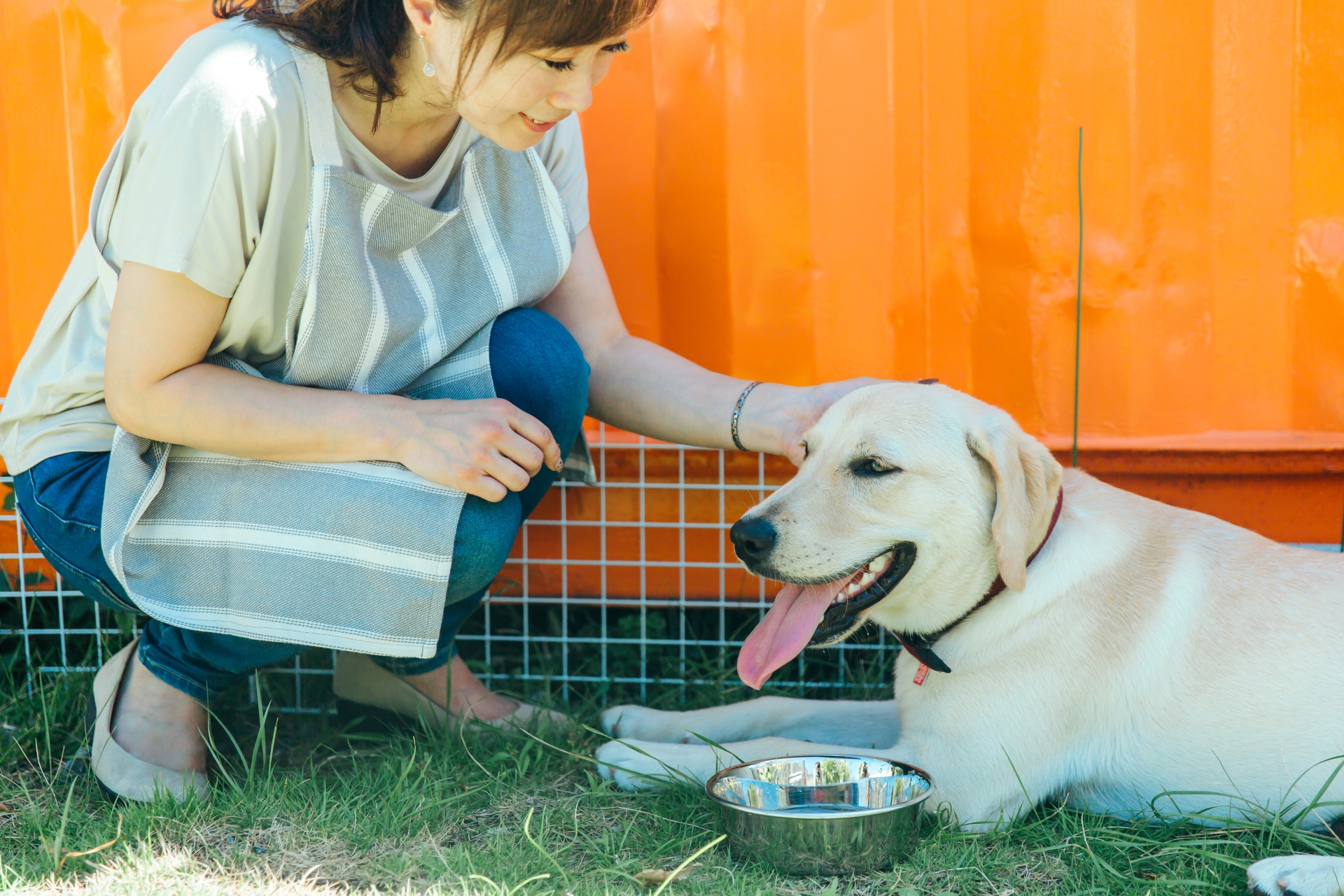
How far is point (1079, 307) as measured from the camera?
9.61ft

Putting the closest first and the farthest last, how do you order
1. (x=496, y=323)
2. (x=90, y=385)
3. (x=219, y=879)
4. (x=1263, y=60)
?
(x=219, y=879), (x=90, y=385), (x=496, y=323), (x=1263, y=60)

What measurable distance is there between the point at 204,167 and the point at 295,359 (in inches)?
16.1

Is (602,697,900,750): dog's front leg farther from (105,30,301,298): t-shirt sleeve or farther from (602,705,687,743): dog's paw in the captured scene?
(105,30,301,298): t-shirt sleeve

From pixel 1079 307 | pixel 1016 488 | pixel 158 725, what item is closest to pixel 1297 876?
pixel 1016 488

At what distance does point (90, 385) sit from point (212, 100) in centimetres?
70

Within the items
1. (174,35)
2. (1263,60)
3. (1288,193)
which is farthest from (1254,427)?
(174,35)

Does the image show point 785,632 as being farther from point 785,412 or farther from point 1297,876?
point 1297,876

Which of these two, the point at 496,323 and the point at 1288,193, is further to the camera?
the point at 1288,193

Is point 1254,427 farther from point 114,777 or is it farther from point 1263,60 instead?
point 114,777

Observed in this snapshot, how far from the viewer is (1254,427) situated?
9.76 ft

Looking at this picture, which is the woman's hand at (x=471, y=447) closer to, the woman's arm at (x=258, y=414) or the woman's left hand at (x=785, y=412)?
the woman's arm at (x=258, y=414)

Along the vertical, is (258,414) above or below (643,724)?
above

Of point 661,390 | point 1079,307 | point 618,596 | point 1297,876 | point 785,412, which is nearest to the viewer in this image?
point 1297,876

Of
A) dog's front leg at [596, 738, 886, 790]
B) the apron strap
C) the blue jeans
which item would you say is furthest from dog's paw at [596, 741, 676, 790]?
the apron strap
